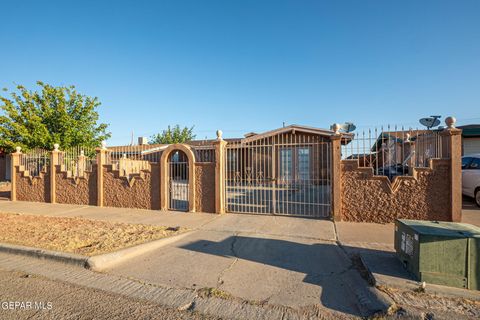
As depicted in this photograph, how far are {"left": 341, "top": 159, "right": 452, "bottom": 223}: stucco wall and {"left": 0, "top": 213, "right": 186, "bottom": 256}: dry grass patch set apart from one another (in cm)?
495

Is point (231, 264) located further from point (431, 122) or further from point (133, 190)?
point (431, 122)

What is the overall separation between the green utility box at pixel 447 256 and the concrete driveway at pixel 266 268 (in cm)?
87

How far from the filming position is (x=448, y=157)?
632 cm

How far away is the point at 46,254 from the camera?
458 cm

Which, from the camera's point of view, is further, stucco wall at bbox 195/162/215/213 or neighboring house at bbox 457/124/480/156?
neighboring house at bbox 457/124/480/156

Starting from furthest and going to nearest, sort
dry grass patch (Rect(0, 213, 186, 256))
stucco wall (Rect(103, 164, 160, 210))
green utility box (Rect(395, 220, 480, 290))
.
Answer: stucco wall (Rect(103, 164, 160, 210)) → dry grass patch (Rect(0, 213, 186, 256)) → green utility box (Rect(395, 220, 480, 290))

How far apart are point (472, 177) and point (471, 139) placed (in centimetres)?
895

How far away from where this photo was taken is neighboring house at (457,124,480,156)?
1469cm

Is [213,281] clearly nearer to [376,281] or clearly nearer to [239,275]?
[239,275]

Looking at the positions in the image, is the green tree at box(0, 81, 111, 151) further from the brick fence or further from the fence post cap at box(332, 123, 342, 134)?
→ the fence post cap at box(332, 123, 342, 134)

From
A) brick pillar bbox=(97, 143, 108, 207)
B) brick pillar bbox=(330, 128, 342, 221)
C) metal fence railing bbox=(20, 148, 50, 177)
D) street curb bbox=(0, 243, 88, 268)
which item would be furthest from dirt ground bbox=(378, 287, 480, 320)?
metal fence railing bbox=(20, 148, 50, 177)

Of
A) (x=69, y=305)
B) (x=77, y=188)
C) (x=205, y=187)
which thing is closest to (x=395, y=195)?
(x=205, y=187)

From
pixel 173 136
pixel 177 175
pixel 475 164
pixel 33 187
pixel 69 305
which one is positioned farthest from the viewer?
pixel 173 136

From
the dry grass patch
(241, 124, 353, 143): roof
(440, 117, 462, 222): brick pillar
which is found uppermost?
(241, 124, 353, 143): roof
